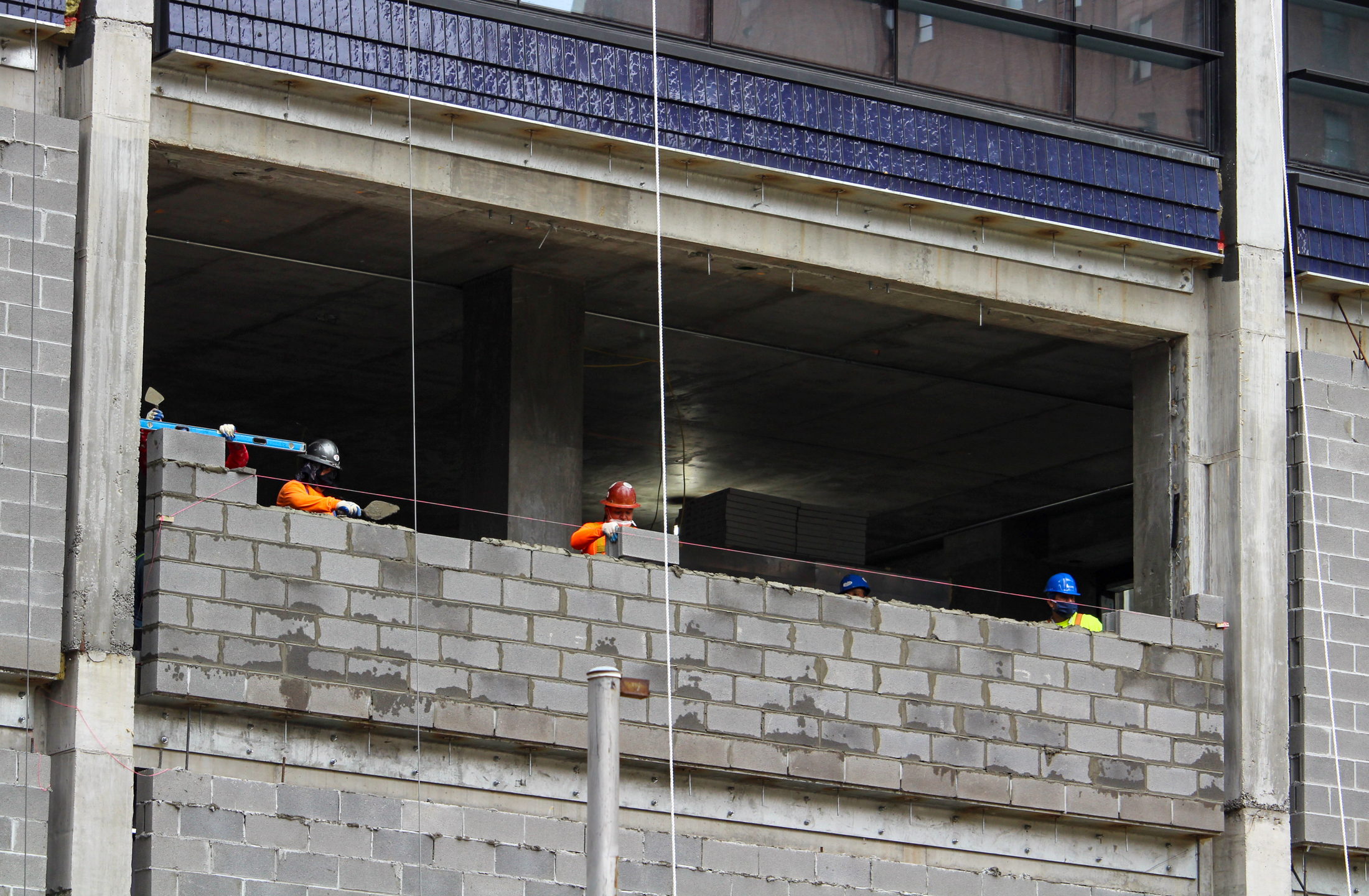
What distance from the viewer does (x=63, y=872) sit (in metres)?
12.9

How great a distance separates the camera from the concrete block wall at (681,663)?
549 inches

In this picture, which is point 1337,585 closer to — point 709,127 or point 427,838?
point 709,127

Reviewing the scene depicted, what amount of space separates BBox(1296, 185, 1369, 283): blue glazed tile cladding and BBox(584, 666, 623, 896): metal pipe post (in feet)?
33.8

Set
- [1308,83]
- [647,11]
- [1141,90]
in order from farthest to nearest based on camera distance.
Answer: [1308,83] < [1141,90] < [647,11]

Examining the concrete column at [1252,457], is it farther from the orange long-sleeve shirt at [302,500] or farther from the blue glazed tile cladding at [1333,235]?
the orange long-sleeve shirt at [302,500]

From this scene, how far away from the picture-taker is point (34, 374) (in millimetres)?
13461

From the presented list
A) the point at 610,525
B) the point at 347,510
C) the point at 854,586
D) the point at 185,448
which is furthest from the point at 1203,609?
the point at 185,448

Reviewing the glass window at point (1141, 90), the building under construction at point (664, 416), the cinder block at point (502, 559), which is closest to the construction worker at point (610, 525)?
the building under construction at point (664, 416)

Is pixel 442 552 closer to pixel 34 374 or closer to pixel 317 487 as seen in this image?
pixel 317 487

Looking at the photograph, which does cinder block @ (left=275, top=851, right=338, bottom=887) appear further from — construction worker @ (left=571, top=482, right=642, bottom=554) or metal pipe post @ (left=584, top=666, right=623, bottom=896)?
metal pipe post @ (left=584, top=666, right=623, bottom=896)

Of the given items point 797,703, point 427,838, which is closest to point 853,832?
point 797,703

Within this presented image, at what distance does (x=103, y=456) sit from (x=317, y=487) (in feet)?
6.15

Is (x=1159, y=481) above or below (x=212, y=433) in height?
above

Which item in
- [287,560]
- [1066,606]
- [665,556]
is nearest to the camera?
[287,560]
